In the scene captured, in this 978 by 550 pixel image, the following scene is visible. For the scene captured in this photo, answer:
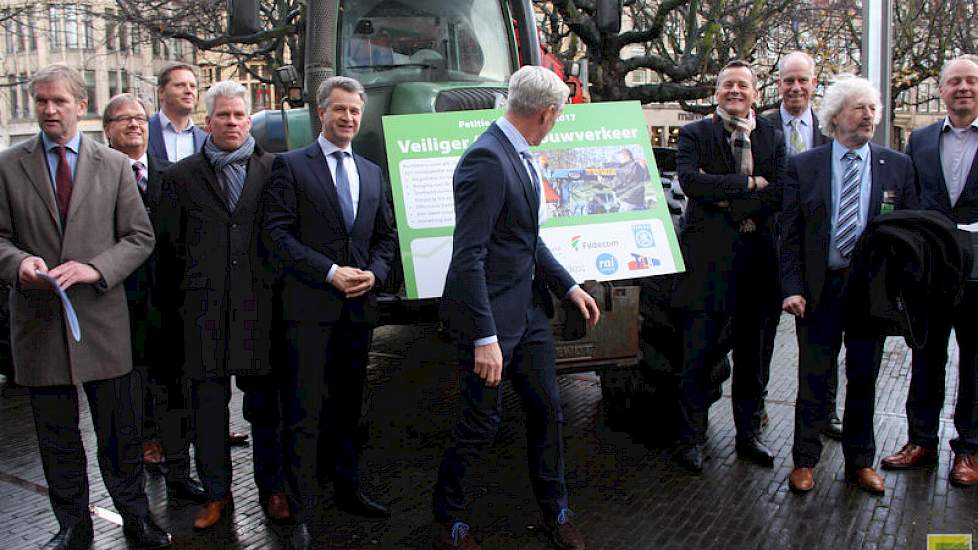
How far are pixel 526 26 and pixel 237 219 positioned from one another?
9.77 ft

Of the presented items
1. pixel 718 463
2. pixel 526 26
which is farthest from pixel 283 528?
pixel 526 26

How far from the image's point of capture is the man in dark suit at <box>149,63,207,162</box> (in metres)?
5.12

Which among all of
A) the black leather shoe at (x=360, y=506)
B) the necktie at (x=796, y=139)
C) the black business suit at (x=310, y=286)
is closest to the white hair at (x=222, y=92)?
the black business suit at (x=310, y=286)

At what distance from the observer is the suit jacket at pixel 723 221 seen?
480cm

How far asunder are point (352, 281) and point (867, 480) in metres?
2.71

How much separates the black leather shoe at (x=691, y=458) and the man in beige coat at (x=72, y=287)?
262 centimetres

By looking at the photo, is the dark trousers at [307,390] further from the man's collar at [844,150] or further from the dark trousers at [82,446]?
the man's collar at [844,150]

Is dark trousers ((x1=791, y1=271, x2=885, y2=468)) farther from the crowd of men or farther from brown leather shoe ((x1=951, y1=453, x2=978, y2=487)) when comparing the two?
brown leather shoe ((x1=951, y1=453, x2=978, y2=487))

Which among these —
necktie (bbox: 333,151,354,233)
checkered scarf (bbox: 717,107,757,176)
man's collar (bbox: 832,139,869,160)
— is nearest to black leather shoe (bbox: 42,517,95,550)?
necktie (bbox: 333,151,354,233)

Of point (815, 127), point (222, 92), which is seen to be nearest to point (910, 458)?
point (815, 127)

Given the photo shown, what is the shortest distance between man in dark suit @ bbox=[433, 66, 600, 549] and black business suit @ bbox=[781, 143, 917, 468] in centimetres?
131

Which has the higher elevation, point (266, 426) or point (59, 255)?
point (59, 255)

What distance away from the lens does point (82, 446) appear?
4.06 metres

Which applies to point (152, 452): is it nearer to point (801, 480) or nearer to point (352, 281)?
point (352, 281)
